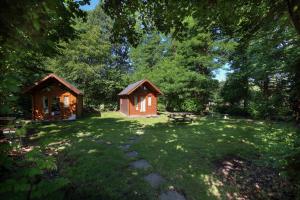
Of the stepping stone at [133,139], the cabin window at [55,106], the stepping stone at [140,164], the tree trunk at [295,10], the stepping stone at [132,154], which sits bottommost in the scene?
the stepping stone at [140,164]

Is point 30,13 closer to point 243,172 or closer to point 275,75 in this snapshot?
point 243,172

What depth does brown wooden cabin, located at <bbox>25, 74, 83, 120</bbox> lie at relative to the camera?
59.0 ft

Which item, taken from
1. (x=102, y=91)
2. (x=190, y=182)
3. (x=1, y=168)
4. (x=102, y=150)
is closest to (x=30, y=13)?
(x=1, y=168)

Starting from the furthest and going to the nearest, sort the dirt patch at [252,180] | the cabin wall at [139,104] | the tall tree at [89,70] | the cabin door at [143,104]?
the tall tree at [89,70]
the cabin door at [143,104]
the cabin wall at [139,104]
the dirt patch at [252,180]

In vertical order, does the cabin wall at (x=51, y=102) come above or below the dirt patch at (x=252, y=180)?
above

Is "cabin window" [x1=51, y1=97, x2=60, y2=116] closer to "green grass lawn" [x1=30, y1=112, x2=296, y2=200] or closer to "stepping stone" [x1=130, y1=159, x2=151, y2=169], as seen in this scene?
"green grass lawn" [x1=30, y1=112, x2=296, y2=200]

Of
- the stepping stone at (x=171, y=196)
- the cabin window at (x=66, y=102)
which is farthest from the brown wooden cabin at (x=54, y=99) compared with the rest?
the stepping stone at (x=171, y=196)

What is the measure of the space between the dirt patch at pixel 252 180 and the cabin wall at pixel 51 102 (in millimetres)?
15851

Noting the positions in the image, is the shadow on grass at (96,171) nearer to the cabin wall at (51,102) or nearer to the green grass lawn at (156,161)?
the green grass lawn at (156,161)

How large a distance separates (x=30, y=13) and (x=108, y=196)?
4053 millimetres

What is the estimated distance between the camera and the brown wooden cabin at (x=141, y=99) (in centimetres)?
2227

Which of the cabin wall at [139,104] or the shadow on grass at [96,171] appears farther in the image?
the cabin wall at [139,104]

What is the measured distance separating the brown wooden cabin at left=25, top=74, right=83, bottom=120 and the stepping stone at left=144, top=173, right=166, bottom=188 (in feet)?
49.4

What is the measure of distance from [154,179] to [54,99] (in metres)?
16.4
